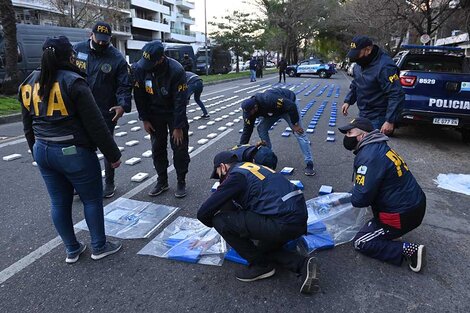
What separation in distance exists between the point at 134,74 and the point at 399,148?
4.99m

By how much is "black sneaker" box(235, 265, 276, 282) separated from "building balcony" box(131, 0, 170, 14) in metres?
47.1

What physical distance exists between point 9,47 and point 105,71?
939cm

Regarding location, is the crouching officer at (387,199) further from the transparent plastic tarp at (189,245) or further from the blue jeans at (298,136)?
the blue jeans at (298,136)

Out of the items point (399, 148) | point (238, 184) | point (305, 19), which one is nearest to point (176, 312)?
point (238, 184)

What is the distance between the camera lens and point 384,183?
2.71 m

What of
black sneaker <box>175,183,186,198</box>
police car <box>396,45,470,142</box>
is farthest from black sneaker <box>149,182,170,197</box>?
police car <box>396,45,470,142</box>

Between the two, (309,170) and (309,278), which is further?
(309,170)

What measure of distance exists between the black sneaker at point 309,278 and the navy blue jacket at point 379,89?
2.06 metres

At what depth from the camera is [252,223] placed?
2.38 m

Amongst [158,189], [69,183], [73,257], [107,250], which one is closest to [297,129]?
[158,189]

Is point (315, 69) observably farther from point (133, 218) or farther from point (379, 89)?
point (133, 218)

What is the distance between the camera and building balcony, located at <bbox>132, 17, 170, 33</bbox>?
142ft

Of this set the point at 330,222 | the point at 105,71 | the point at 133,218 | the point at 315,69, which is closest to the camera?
the point at 330,222

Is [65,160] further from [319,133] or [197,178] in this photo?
[319,133]
